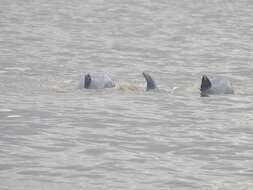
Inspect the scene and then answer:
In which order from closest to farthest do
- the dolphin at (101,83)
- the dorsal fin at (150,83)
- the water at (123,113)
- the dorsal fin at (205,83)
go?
the water at (123,113) < the dorsal fin at (205,83) < the dorsal fin at (150,83) < the dolphin at (101,83)

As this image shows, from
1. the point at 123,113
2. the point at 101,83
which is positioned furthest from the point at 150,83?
the point at 123,113

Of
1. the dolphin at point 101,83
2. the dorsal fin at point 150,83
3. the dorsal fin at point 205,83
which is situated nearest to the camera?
the dorsal fin at point 205,83

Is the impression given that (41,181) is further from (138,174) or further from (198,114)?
(198,114)

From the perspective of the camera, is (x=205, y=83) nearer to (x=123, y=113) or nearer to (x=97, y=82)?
(x=97, y=82)

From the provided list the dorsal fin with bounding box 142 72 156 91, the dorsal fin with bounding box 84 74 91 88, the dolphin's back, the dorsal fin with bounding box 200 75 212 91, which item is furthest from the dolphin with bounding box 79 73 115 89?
the dolphin's back

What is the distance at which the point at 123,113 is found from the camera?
9977 millimetres

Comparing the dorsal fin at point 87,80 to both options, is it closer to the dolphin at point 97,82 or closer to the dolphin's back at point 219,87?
the dolphin at point 97,82

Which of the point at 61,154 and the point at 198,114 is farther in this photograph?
the point at 198,114

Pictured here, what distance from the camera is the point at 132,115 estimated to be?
988 cm

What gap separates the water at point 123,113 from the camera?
735 cm

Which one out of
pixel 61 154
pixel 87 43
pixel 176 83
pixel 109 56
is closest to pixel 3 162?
pixel 61 154

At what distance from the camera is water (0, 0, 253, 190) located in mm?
7348

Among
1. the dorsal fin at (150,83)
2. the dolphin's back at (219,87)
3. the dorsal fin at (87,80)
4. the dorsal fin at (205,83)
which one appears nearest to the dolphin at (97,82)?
the dorsal fin at (87,80)

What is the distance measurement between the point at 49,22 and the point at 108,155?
14.0 m
